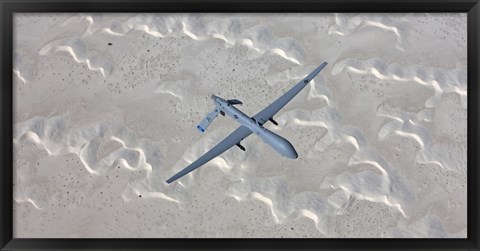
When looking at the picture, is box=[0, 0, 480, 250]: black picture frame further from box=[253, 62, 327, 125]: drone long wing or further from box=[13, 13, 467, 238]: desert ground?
box=[253, 62, 327, 125]: drone long wing

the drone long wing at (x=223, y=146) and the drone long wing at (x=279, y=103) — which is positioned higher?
the drone long wing at (x=279, y=103)

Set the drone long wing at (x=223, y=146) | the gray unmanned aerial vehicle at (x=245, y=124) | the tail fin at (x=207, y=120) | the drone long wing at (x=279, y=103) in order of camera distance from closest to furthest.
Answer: the gray unmanned aerial vehicle at (x=245, y=124), the drone long wing at (x=223, y=146), the drone long wing at (x=279, y=103), the tail fin at (x=207, y=120)

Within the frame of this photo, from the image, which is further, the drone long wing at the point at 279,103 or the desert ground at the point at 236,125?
the desert ground at the point at 236,125

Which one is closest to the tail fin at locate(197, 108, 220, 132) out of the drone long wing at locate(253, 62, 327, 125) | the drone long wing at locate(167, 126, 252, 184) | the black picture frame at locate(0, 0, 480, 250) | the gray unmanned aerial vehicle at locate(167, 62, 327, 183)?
the gray unmanned aerial vehicle at locate(167, 62, 327, 183)

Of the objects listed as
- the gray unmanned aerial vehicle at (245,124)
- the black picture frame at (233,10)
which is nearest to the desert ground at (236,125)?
the black picture frame at (233,10)

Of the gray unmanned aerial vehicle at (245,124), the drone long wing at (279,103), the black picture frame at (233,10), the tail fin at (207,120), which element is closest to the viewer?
the gray unmanned aerial vehicle at (245,124)

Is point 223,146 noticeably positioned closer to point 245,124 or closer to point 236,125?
point 245,124

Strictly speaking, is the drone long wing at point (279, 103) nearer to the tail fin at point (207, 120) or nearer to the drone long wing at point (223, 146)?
the drone long wing at point (223, 146)

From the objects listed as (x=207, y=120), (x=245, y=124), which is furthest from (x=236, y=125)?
(x=207, y=120)
